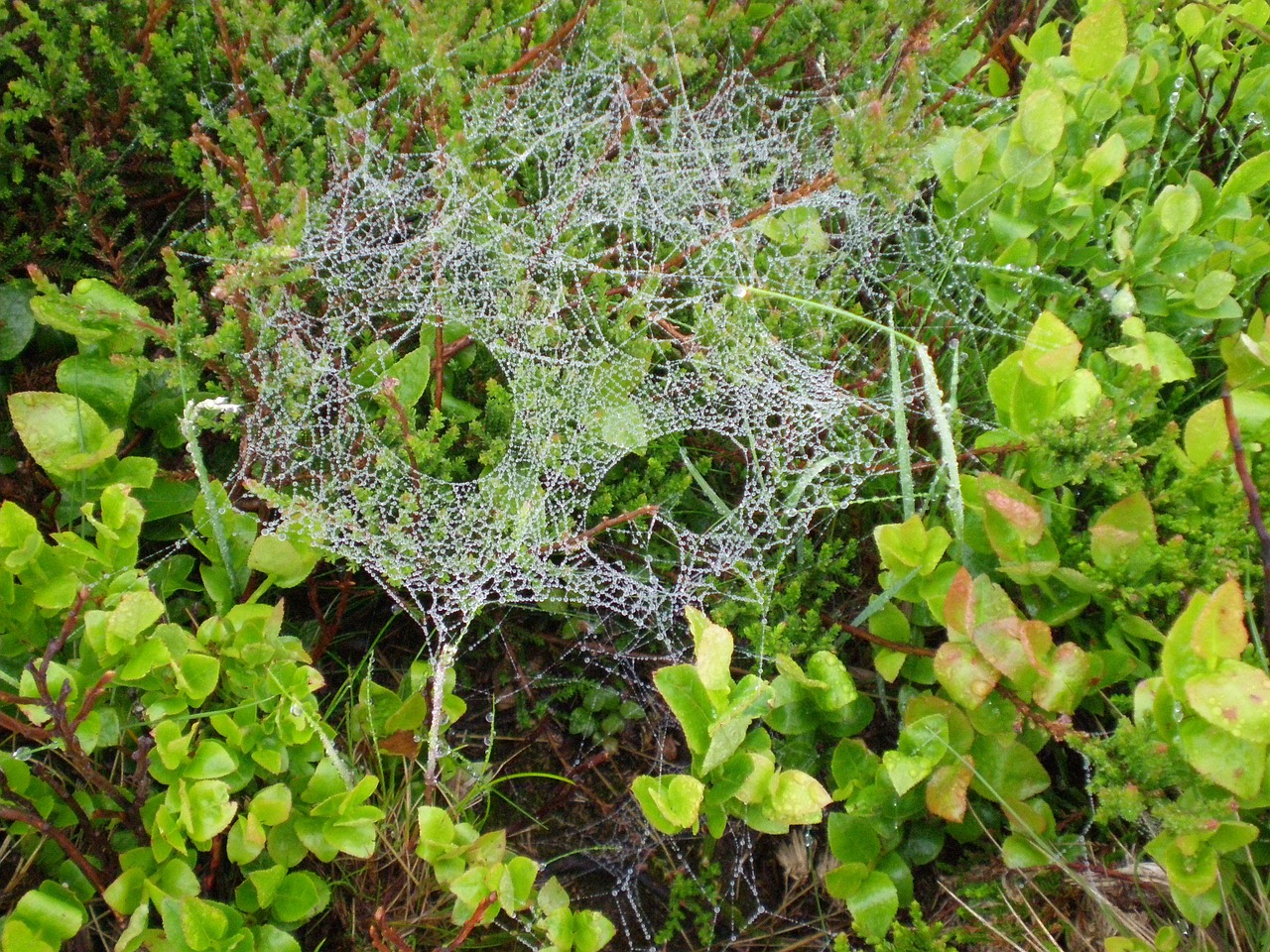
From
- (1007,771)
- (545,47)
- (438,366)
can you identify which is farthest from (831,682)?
(545,47)

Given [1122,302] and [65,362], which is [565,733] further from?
[1122,302]

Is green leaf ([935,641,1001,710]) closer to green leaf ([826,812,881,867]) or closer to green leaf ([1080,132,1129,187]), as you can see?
green leaf ([826,812,881,867])

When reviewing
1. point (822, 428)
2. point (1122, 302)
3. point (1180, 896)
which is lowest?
point (1180, 896)

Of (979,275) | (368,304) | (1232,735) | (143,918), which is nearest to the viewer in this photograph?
(1232,735)

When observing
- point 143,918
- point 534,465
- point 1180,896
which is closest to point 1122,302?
point 1180,896

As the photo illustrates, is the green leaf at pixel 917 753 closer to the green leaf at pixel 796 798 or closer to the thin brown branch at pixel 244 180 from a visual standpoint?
the green leaf at pixel 796 798

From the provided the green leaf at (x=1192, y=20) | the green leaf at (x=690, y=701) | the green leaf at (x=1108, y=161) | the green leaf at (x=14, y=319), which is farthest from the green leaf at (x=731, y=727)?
the green leaf at (x=1192, y=20)
